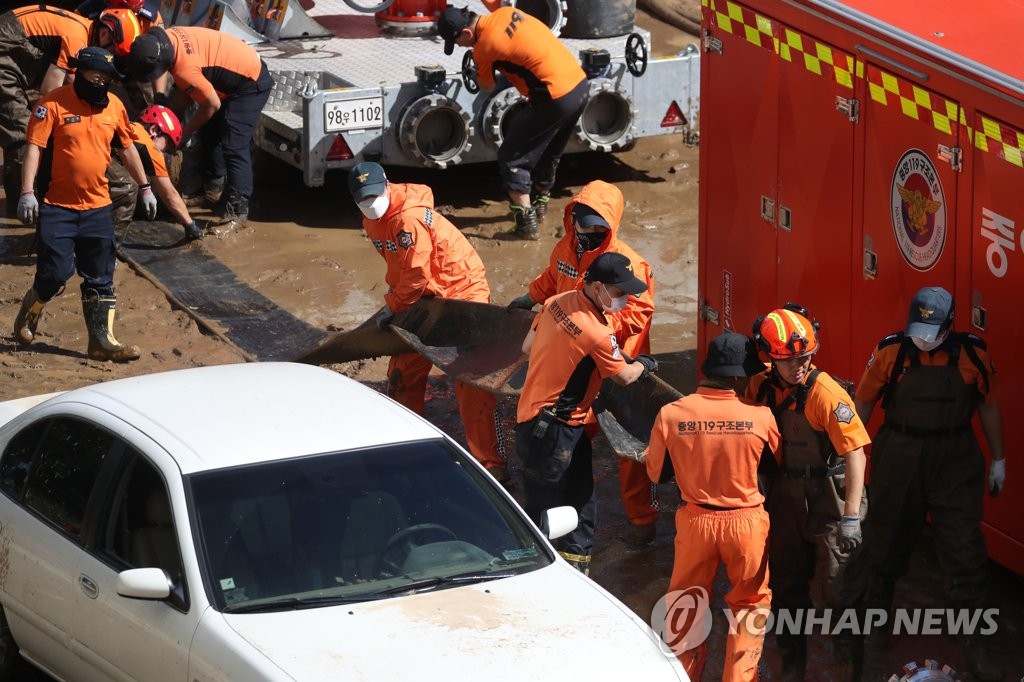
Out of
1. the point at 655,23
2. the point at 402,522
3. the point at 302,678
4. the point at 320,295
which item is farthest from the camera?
the point at 655,23

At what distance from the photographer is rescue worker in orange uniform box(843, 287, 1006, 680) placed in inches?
240

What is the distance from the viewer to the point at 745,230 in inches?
314

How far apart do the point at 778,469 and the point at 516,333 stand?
2543 mm

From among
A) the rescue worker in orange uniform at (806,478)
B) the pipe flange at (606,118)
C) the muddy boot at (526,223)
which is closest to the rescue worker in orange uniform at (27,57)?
the muddy boot at (526,223)

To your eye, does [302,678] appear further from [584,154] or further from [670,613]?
[584,154]

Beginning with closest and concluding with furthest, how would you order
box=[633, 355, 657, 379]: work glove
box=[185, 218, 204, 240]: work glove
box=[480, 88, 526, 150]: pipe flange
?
box=[633, 355, 657, 379]: work glove → box=[185, 218, 204, 240]: work glove → box=[480, 88, 526, 150]: pipe flange

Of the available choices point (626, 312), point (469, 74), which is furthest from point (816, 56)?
point (469, 74)

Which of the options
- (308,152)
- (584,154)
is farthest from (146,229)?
(584,154)

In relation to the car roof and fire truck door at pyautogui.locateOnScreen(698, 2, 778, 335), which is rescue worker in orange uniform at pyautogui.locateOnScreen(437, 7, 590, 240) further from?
the car roof

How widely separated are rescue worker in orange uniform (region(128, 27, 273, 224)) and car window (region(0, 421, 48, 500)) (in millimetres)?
5757

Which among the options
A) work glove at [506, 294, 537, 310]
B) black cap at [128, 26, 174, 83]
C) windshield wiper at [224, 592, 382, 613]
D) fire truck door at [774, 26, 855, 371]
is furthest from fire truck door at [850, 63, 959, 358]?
black cap at [128, 26, 174, 83]

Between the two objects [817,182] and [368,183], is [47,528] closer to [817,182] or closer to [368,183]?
[368,183]

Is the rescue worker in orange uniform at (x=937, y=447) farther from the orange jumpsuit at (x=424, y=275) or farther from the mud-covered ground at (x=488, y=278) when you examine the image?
the orange jumpsuit at (x=424, y=275)

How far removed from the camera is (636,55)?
39.2 feet
